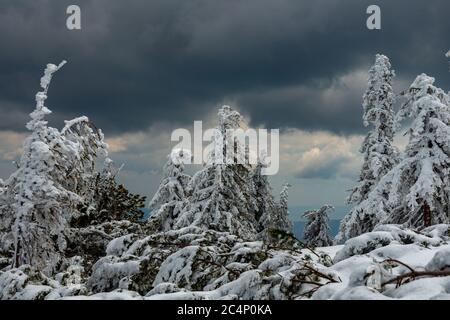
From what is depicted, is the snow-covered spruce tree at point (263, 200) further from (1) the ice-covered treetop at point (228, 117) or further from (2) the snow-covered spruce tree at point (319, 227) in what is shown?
(1) the ice-covered treetop at point (228, 117)

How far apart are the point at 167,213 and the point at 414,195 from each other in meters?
15.5

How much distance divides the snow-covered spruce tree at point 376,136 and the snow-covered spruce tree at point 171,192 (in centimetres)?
1079

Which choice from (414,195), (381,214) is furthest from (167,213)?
(414,195)

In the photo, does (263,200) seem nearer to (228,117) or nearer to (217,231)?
(228,117)

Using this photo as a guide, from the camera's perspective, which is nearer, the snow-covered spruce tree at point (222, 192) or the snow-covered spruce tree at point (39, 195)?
the snow-covered spruce tree at point (39, 195)

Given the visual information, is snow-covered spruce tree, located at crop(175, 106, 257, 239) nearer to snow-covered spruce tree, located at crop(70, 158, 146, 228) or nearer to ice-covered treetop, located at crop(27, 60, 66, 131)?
snow-covered spruce tree, located at crop(70, 158, 146, 228)

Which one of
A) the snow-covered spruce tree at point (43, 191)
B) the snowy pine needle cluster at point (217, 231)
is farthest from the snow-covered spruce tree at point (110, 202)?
the snow-covered spruce tree at point (43, 191)

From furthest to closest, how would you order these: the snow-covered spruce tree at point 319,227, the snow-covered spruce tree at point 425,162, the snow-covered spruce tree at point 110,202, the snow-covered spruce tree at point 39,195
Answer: the snow-covered spruce tree at point 319,227 → the snow-covered spruce tree at point 110,202 → the snow-covered spruce tree at point 425,162 → the snow-covered spruce tree at point 39,195

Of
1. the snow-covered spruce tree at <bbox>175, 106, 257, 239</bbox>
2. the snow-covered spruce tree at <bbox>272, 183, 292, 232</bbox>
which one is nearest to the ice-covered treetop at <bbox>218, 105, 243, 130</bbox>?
the snow-covered spruce tree at <bbox>175, 106, 257, 239</bbox>

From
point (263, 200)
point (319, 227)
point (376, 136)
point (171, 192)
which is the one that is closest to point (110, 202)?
point (171, 192)

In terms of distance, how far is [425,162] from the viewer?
18703mm

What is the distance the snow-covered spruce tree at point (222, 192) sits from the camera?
929 inches

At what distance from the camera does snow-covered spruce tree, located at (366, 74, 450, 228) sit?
1842 cm

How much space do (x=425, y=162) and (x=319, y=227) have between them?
76.9 ft
